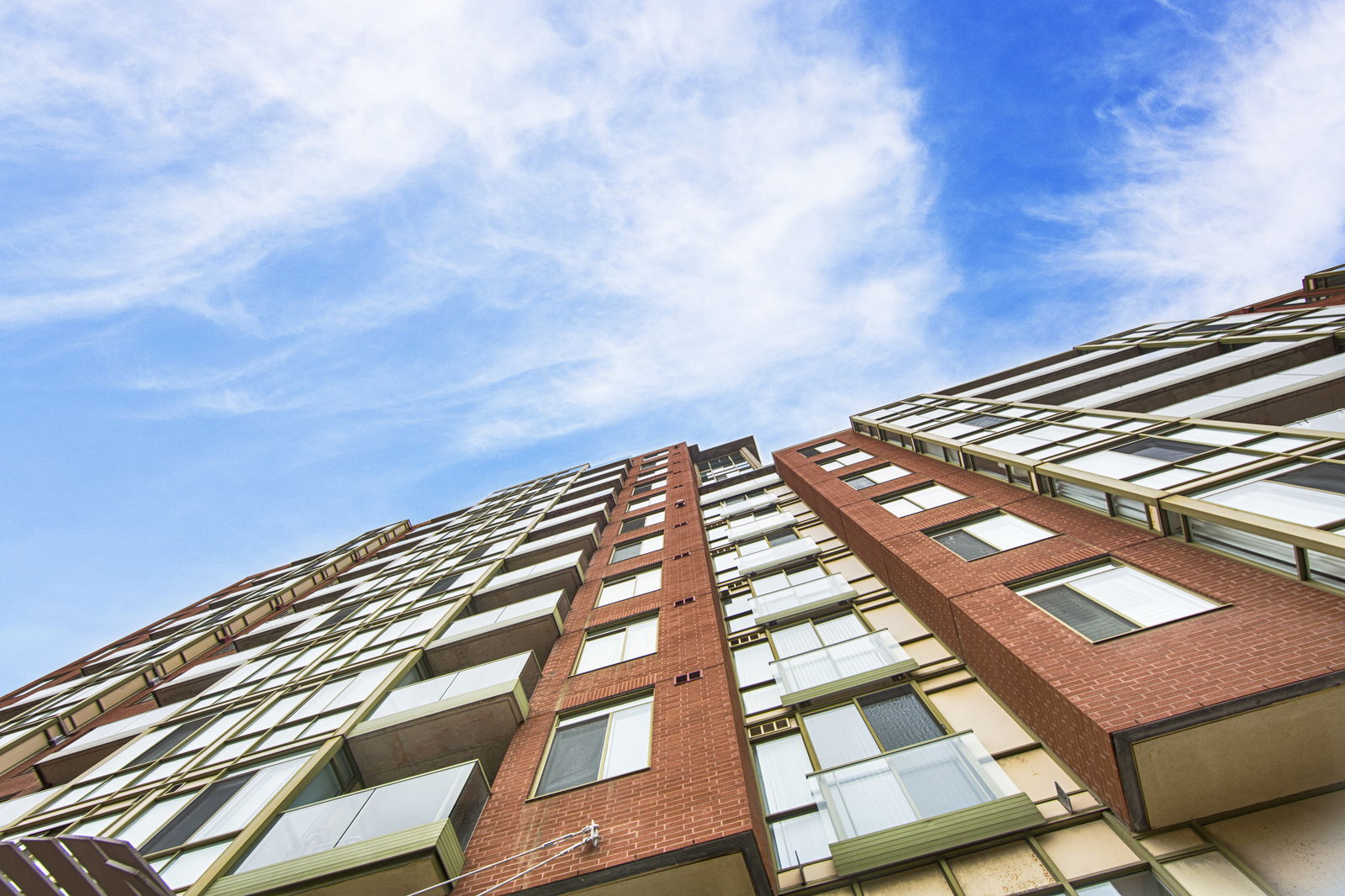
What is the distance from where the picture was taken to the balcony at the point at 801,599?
50.1 ft

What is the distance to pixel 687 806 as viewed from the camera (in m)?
8.65

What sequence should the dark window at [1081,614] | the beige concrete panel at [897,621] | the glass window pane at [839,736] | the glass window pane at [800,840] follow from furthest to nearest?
the beige concrete panel at [897,621], the glass window pane at [839,736], the dark window at [1081,614], the glass window pane at [800,840]

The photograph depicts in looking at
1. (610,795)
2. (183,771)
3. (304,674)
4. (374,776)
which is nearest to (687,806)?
(610,795)

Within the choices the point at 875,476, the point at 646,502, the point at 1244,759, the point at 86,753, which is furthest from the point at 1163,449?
the point at 86,753

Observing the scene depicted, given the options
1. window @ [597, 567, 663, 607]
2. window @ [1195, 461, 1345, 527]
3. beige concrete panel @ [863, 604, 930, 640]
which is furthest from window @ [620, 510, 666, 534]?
window @ [1195, 461, 1345, 527]

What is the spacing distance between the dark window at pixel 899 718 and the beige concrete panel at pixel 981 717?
29 cm

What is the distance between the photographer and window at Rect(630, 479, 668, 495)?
1326 inches

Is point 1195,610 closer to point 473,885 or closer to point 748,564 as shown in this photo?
point 473,885

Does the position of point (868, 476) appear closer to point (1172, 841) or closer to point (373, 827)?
point (1172, 841)

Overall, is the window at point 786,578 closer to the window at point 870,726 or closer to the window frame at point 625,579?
the window frame at point 625,579

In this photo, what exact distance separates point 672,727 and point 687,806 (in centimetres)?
204

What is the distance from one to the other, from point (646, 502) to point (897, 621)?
17.6m

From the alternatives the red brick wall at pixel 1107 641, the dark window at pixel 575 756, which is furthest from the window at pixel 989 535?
the dark window at pixel 575 756

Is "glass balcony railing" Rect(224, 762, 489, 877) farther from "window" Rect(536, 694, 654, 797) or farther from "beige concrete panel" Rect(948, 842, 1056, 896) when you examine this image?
"beige concrete panel" Rect(948, 842, 1056, 896)
